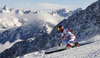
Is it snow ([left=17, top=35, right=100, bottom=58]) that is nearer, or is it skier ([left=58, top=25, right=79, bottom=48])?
snow ([left=17, top=35, right=100, bottom=58])

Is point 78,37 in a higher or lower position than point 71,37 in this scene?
lower

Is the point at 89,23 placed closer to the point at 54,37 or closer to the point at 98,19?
the point at 98,19

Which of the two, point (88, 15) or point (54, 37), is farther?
point (54, 37)

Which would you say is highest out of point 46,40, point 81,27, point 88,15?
point 88,15

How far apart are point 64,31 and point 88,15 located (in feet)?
368

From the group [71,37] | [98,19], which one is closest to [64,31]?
[71,37]

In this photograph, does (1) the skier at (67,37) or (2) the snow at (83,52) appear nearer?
(2) the snow at (83,52)

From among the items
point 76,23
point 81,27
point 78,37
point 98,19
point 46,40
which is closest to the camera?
point 78,37

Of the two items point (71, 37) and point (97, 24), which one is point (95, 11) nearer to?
point (97, 24)

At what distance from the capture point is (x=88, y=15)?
403 ft

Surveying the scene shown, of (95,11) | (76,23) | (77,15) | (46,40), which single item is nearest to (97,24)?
(95,11)

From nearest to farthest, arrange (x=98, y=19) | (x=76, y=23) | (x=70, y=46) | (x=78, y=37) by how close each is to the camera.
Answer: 1. (x=70, y=46)
2. (x=78, y=37)
3. (x=98, y=19)
4. (x=76, y=23)

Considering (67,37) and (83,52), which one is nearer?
(83,52)

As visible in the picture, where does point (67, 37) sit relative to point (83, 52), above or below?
above
